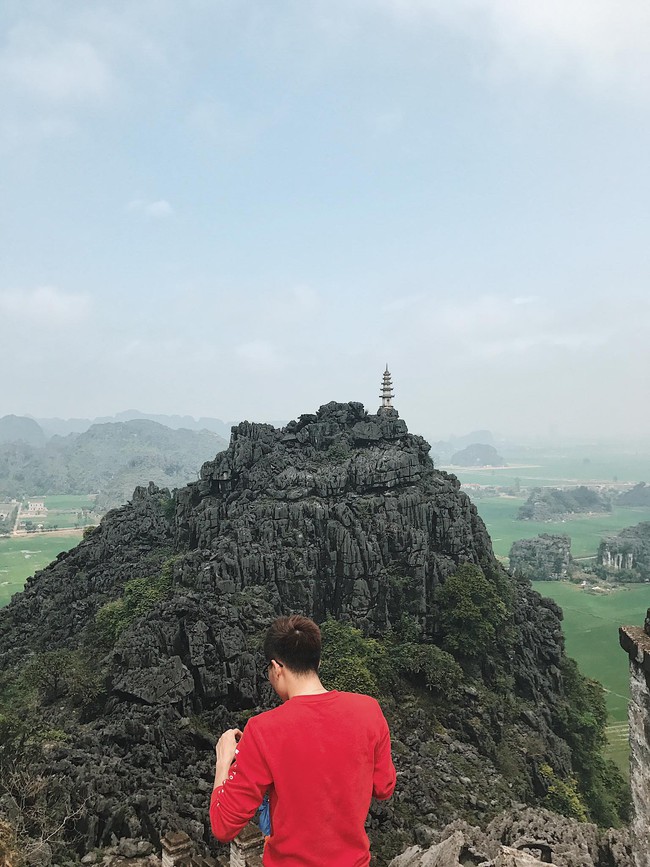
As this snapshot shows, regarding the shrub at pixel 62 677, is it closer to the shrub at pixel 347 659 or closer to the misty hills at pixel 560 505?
the shrub at pixel 347 659

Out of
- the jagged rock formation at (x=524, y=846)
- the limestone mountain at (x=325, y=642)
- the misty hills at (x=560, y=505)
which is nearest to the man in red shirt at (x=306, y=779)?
the jagged rock formation at (x=524, y=846)

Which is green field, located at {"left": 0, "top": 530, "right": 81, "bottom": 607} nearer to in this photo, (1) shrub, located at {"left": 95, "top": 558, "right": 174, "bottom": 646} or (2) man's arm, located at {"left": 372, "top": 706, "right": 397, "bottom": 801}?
(1) shrub, located at {"left": 95, "top": 558, "right": 174, "bottom": 646}

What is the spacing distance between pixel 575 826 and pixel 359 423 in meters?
22.6

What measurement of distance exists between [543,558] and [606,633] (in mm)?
24941

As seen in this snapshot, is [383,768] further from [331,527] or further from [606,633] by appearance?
[606,633]

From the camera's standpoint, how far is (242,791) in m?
3.07

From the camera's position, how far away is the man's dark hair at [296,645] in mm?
3398

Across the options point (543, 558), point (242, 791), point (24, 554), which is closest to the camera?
point (242, 791)

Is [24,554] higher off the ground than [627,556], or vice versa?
[24,554]

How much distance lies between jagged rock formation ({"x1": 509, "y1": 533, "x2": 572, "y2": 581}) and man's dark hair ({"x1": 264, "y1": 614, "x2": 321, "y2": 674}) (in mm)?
74639

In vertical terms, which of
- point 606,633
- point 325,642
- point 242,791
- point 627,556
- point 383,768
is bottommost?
point 606,633

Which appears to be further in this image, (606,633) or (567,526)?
(567,526)

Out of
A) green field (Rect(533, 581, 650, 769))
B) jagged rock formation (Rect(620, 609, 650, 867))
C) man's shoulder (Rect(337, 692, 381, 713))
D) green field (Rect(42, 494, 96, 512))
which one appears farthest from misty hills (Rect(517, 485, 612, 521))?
man's shoulder (Rect(337, 692, 381, 713))

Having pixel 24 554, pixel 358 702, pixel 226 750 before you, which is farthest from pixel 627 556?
pixel 226 750
